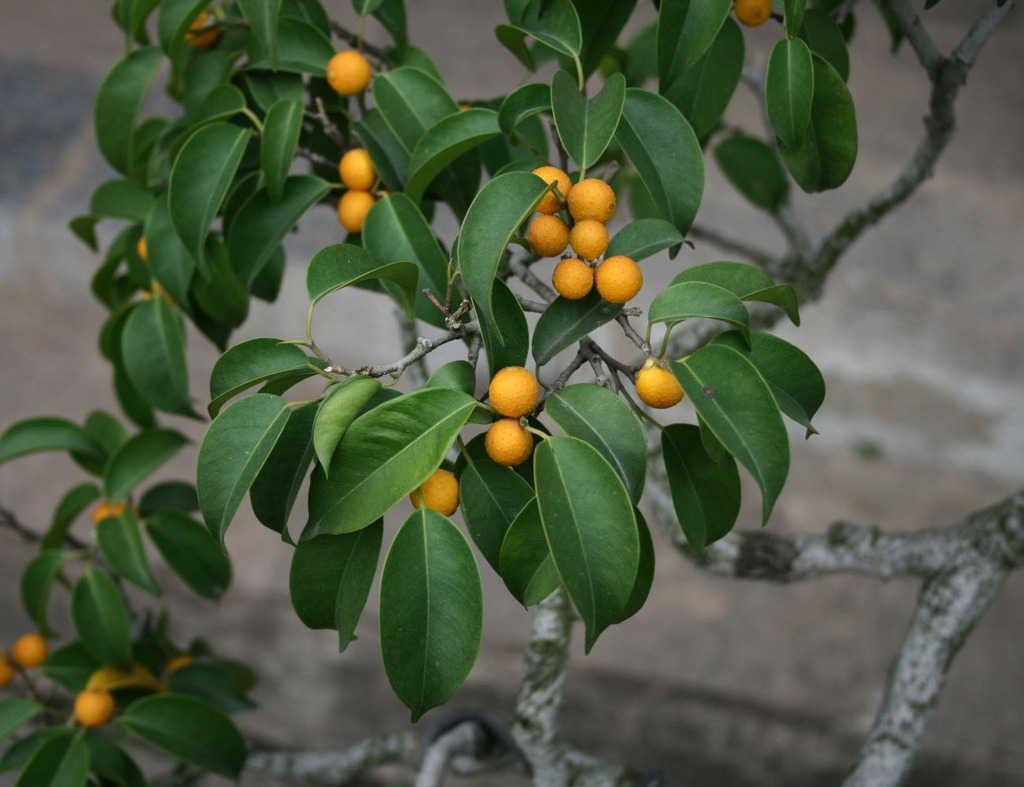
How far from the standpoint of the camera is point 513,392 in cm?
44

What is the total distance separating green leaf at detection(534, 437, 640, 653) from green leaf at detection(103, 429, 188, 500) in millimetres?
439

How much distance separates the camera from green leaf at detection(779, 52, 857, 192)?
0.54 m

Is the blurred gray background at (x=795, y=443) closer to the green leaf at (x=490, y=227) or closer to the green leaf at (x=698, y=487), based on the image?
the green leaf at (x=698, y=487)

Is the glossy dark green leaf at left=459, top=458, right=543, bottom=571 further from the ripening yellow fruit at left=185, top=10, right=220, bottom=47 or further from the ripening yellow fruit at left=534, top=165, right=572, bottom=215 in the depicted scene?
the ripening yellow fruit at left=185, top=10, right=220, bottom=47

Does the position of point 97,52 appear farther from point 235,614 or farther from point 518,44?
point 518,44

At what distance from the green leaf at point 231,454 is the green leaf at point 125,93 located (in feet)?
1.07

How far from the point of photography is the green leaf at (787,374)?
47cm

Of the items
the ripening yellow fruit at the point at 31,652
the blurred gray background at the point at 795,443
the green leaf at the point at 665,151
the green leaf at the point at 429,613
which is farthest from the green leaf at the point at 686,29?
the blurred gray background at the point at 795,443

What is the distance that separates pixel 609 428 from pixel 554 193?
0.11 meters

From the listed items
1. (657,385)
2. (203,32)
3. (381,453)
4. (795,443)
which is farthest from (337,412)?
(795,443)

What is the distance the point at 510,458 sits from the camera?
1.48 feet

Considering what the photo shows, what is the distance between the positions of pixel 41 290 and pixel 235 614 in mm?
875

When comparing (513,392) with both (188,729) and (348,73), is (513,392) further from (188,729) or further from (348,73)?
(188,729)

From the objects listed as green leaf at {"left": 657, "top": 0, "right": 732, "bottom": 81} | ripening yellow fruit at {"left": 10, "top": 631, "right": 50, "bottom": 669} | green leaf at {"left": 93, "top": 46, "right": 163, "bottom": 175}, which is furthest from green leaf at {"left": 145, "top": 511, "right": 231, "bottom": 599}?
green leaf at {"left": 657, "top": 0, "right": 732, "bottom": 81}
